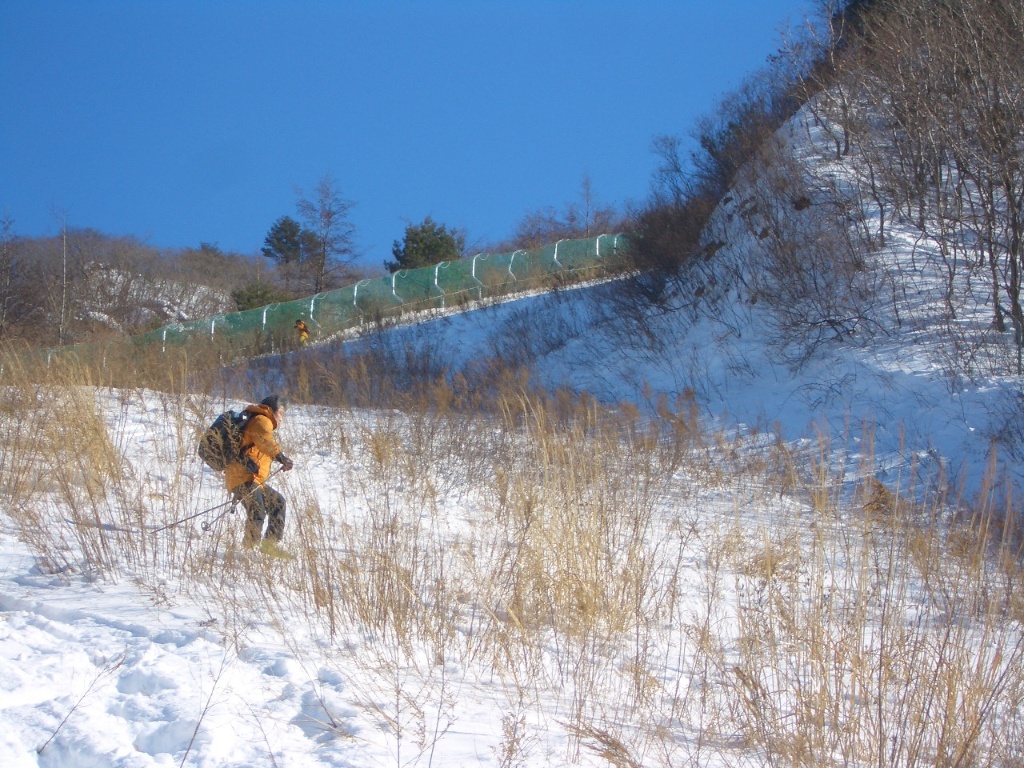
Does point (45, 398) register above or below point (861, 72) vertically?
below

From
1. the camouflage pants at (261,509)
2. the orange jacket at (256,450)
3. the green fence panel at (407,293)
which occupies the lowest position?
the camouflage pants at (261,509)

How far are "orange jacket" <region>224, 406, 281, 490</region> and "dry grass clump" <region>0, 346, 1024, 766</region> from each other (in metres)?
0.29

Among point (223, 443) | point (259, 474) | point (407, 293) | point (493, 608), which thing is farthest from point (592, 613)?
point (407, 293)

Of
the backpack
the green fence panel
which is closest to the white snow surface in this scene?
the backpack

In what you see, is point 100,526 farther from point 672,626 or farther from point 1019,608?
point 1019,608

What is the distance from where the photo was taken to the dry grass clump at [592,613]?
307cm

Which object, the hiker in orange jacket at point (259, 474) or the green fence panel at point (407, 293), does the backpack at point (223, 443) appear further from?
the green fence panel at point (407, 293)

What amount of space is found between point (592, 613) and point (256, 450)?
2683mm

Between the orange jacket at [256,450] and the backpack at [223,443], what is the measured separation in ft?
0.11

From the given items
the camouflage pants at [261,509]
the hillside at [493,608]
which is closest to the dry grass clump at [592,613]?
the hillside at [493,608]

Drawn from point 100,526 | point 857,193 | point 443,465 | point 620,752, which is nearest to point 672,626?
point 620,752

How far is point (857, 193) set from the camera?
15633mm

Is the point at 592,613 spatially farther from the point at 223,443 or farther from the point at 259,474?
the point at 223,443

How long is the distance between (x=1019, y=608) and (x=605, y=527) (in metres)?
2.10
